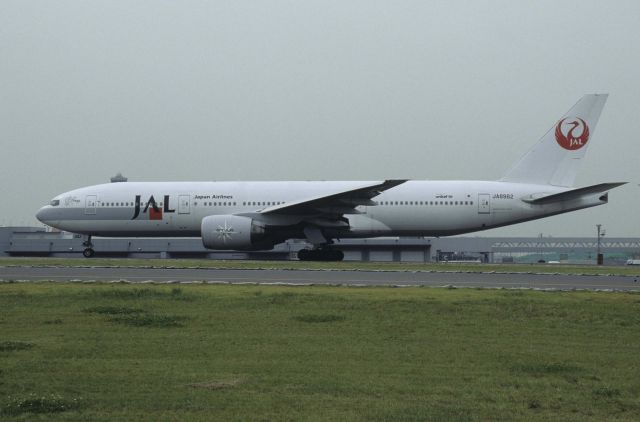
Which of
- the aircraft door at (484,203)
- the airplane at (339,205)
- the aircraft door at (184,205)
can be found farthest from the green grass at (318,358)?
the aircraft door at (184,205)

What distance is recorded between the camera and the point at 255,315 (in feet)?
40.0

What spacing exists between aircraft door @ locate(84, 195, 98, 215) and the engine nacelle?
300 inches

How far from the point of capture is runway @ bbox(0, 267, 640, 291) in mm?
19266

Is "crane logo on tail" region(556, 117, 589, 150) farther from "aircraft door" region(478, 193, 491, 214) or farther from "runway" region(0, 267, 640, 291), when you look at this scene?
"runway" region(0, 267, 640, 291)

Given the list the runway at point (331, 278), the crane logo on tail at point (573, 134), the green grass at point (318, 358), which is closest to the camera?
the green grass at point (318, 358)

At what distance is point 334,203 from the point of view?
31.8m

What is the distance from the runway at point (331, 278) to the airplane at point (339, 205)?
7841mm

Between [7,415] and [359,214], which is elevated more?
[359,214]

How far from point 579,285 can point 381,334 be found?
1054cm

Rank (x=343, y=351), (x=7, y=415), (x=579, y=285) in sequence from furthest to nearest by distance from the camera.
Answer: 1. (x=579, y=285)
2. (x=343, y=351)
3. (x=7, y=415)

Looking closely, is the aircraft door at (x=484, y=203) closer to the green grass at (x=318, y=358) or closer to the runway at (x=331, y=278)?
the runway at (x=331, y=278)

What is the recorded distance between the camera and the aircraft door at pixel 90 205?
36.2 meters

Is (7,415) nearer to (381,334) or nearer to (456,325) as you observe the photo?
(381,334)

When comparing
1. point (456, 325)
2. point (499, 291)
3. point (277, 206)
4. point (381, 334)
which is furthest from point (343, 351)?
point (277, 206)
